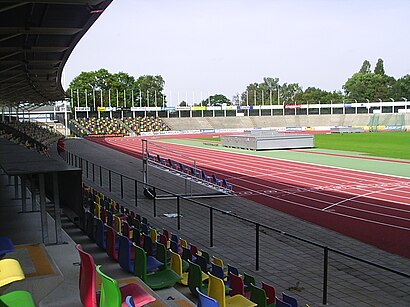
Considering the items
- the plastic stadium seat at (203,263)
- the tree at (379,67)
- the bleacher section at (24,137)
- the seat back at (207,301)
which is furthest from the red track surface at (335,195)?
the tree at (379,67)

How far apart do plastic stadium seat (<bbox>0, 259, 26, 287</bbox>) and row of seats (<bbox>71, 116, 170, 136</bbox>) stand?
229 feet

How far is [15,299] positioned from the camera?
12.9ft

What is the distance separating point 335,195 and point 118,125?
213 feet

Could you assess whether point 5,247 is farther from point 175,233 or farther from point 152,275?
point 175,233

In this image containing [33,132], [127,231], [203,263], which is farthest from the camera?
[33,132]

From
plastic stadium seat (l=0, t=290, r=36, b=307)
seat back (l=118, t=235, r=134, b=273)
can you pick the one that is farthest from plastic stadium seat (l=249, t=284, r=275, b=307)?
plastic stadium seat (l=0, t=290, r=36, b=307)

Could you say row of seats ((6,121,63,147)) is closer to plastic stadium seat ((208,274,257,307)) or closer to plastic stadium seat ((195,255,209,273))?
plastic stadium seat ((195,255,209,273))

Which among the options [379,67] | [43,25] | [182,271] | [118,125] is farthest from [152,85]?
[182,271]

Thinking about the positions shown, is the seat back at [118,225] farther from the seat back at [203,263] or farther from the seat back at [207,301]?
the seat back at [207,301]

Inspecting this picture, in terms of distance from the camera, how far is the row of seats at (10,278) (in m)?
3.89

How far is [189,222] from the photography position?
45.7ft

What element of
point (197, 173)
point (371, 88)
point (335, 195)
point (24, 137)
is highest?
point (371, 88)

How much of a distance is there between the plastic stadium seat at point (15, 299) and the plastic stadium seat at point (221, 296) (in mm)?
2557

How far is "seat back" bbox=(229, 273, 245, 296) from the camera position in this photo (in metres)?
6.95
